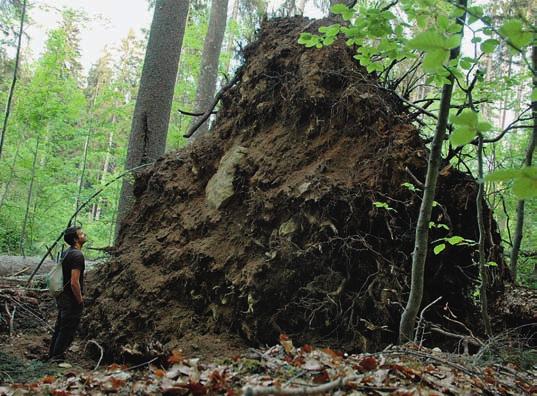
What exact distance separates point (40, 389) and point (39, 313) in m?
4.92

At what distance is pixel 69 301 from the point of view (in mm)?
5809

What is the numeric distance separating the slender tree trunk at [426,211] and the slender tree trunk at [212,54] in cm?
1183

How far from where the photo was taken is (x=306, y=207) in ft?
16.0

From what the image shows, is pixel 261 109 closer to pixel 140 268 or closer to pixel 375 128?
pixel 375 128

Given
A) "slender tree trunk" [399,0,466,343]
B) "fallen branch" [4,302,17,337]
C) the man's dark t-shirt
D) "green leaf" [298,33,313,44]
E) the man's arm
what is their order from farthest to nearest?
"fallen branch" [4,302,17,337]
the man's dark t-shirt
the man's arm
"green leaf" [298,33,313,44]
"slender tree trunk" [399,0,466,343]

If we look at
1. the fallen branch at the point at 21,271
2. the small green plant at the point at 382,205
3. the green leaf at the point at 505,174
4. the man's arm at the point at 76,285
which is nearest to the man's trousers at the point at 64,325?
the man's arm at the point at 76,285

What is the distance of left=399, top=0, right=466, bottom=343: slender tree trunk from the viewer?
3.31 metres

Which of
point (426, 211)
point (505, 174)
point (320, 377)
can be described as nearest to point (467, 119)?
point (505, 174)

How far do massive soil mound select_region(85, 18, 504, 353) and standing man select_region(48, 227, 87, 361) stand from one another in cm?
34

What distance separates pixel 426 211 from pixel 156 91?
23.0 feet

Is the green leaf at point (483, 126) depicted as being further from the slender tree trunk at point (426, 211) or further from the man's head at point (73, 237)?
the man's head at point (73, 237)

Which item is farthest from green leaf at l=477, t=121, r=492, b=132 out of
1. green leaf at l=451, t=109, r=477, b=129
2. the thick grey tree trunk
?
the thick grey tree trunk

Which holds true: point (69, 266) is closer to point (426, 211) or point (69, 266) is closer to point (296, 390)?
point (426, 211)

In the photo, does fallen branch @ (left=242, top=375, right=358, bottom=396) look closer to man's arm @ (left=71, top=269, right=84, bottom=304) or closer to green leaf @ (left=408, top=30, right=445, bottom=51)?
green leaf @ (left=408, top=30, right=445, bottom=51)
